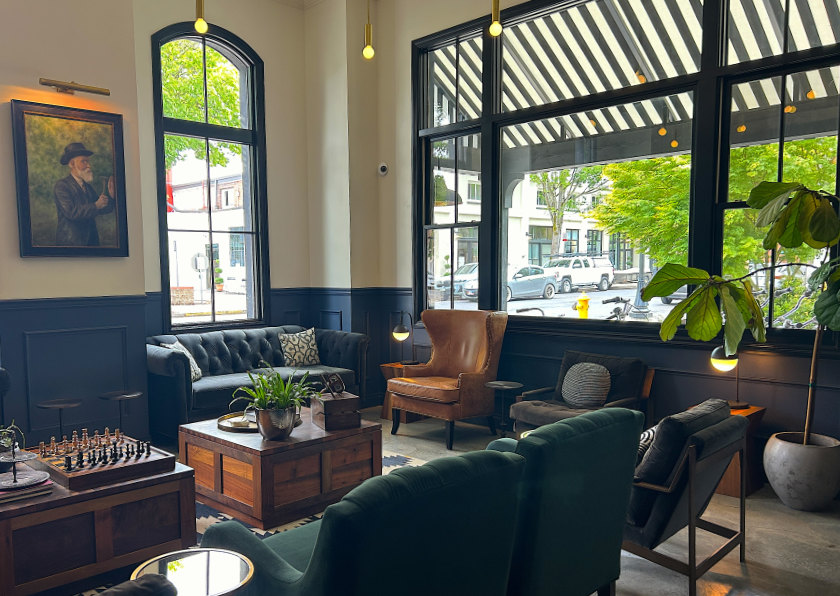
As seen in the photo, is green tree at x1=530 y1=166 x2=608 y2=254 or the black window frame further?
green tree at x1=530 y1=166 x2=608 y2=254

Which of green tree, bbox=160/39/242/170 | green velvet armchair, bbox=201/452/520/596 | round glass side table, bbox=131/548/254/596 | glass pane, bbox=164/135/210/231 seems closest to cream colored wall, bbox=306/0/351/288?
green tree, bbox=160/39/242/170

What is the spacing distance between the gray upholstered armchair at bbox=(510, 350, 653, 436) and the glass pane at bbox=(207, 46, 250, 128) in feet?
14.0

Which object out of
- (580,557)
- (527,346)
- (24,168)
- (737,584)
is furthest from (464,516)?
(24,168)

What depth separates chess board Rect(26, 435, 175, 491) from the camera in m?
2.91

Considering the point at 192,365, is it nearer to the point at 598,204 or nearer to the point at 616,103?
the point at 598,204

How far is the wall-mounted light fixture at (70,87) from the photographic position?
15.4ft

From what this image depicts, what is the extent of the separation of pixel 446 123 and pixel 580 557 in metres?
4.78

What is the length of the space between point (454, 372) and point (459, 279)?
1.00 m

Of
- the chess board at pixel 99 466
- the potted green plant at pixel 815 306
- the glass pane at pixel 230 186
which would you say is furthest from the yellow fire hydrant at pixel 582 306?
the glass pane at pixel 230 186

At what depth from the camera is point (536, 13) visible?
18.1ft

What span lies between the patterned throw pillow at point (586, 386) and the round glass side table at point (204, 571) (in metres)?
3.22

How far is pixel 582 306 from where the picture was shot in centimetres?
534

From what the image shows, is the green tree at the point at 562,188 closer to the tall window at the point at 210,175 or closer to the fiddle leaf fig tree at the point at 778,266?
the fiddle leaf fig tree at the point at 778,266

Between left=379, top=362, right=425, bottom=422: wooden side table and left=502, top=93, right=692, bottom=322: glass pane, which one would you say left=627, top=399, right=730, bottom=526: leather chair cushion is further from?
left=379, top=362, right=425, bottom=422: wooden side table
